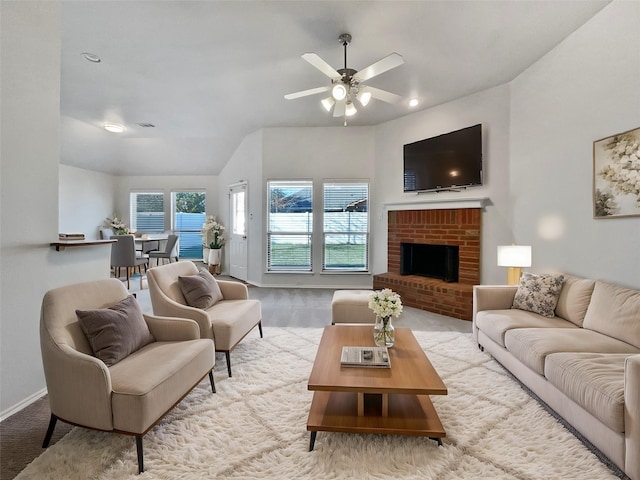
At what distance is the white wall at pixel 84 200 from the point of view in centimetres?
711

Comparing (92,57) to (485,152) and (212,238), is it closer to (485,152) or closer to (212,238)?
(212,238)

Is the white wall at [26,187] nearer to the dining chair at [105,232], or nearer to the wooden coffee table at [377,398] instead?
the wooden coffee table at [377,398]

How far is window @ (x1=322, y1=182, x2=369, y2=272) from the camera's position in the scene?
245 inches

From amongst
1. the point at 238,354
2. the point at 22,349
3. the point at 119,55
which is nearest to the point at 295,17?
the point at 119,55

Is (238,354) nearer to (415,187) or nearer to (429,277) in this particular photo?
(429,277)

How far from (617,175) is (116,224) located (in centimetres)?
919

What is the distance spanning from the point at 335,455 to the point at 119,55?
4.33 metres

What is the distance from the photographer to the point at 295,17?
2943 mm

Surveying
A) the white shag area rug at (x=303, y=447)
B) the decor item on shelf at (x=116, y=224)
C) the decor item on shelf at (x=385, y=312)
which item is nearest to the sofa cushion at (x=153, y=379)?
the white shag area rug at (x=303, y=447)

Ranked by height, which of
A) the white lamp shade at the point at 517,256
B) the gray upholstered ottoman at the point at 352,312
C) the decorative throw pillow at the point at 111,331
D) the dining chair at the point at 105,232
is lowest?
the gray upholstered ottoman at the point at 352,312

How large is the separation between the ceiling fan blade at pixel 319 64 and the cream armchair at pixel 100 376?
7.53 ft

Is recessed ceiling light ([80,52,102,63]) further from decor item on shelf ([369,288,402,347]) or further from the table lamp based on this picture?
the table lamp

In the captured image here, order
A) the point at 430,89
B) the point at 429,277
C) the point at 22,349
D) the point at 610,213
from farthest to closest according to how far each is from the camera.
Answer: the point at 429,277
the point at 430,89
the point at 610,213
the point at 22,349

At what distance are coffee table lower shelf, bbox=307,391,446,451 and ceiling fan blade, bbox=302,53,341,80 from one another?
252 cm
